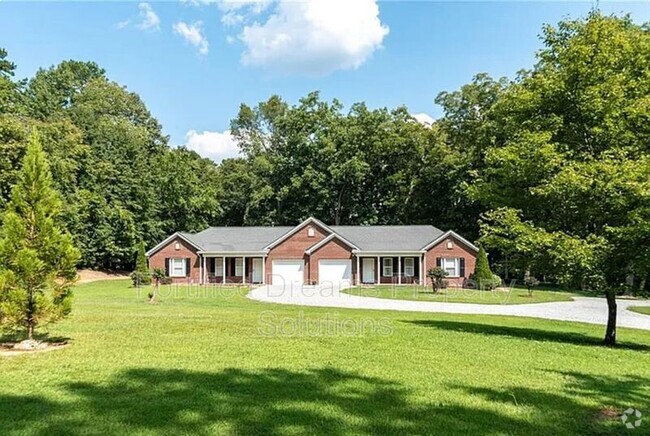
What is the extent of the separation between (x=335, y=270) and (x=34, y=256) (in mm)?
26375

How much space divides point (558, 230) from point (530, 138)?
7.85 ft

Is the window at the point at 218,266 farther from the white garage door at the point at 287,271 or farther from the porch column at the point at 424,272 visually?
the porch column at the point at 424,272

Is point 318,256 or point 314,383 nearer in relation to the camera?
point 314,383

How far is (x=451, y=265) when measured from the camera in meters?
33.5

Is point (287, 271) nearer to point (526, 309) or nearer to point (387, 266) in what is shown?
point (387, 266)

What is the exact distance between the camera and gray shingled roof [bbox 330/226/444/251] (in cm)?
3397

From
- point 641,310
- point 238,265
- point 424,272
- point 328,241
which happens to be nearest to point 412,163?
point 424,272

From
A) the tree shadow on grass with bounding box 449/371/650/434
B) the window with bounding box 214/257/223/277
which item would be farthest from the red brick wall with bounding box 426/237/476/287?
the tree shadow on grass with bounding box 449/371/650/434

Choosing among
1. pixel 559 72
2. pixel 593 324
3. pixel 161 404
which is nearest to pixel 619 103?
pixel 559 72

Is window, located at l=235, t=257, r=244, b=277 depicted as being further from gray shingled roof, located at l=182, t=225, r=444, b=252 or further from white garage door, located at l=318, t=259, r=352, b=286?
white garage door, located at l=318, t=259, r=352, b=286

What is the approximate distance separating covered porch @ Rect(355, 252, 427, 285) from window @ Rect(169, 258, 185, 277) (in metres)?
13.2

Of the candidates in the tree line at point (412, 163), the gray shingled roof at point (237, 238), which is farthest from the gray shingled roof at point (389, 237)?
the gray shingled roof at point (237, 238)

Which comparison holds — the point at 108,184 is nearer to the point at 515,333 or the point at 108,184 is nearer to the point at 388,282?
the point at 388,282

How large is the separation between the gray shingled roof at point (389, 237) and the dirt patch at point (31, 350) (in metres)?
26.1
